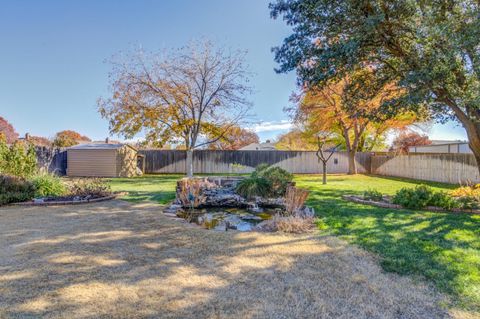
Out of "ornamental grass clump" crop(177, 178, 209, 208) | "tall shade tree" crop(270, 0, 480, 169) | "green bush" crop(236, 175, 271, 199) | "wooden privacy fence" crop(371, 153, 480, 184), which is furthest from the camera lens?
"wooden privacy fence" crop(371, 153, 480, 184)

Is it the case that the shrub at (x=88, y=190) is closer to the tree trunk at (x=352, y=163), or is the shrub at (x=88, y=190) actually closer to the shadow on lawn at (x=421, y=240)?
the shadow on lawn at (x=421, y=240)

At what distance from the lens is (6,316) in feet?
6.41

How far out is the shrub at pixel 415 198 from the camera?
585 centimetres

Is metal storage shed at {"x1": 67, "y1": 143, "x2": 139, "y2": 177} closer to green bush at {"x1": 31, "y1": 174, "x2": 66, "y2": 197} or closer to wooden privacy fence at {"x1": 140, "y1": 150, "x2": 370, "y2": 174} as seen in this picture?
wooden privacy fence at {"x1": 140, "y1": 150, "x2": 370, "y2": 174}

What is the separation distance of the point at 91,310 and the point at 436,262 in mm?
3352

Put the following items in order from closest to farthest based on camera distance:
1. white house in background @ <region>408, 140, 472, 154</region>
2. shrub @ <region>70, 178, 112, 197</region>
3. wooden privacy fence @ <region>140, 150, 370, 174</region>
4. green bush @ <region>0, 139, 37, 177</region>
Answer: shrub @ <region>70, 178, 112, 197</region> → green bush @ <region>0, 139, 37, 177</region> → white house in background @ <region>408, 140, 472, 154</region> → wooden privacy fence @ <region>140, 150, 370, 174</region>

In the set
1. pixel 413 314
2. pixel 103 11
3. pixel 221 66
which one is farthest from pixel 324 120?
pixel 413 314

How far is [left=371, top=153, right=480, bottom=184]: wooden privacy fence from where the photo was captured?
10.8 metres

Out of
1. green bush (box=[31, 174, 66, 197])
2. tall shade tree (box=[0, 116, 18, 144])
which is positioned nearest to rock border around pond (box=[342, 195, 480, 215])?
green bush (box=[31, 174, 66, 197])

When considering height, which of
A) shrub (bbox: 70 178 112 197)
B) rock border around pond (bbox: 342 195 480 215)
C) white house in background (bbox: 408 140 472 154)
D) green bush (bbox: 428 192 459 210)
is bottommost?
rock border around pond (bbox: 342 195 480 215)

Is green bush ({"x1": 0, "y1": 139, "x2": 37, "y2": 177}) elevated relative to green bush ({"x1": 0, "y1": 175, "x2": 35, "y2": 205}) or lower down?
elevated

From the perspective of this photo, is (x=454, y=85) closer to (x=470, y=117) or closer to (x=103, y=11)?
(x=470, y=117)

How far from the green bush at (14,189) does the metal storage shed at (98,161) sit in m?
7.93

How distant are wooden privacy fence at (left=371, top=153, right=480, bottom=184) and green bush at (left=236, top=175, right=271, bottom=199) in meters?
6.62
